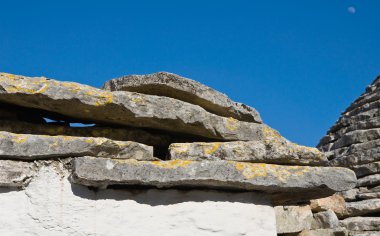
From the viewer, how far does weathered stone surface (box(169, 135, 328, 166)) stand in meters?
4.20

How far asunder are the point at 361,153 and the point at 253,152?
5949mm

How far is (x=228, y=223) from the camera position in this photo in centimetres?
411

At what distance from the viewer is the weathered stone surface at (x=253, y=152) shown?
4.20 metres

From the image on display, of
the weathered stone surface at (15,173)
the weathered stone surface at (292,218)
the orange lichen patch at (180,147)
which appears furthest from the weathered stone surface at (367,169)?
the weathered stone surface at (15,173)

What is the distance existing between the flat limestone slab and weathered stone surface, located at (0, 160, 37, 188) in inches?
12.1

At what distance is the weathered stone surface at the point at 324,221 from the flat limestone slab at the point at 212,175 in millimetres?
865

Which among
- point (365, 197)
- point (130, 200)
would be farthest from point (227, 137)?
point (365, 197)

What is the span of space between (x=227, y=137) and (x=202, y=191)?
1.91ft

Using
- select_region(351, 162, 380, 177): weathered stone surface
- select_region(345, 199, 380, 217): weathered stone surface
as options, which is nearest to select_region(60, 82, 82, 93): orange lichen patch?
select_region(345, 199, 380, 217): weathered stone surface

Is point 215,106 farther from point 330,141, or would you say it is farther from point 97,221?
point 330,141

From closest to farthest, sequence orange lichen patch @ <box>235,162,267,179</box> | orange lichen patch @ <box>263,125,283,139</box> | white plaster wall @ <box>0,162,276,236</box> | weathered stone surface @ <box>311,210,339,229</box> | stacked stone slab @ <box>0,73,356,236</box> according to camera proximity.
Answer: white plaster wall @ <box>0,162,276,236</box> → stacked stone slab @ <box>0,73,356,236</box> → orange lichen patch @ <box>235,162,267,179</box> → orange lichen patch @ <box>263,125,283,139</box> → weathered stone surface @ <box>311,210,339,229</box>

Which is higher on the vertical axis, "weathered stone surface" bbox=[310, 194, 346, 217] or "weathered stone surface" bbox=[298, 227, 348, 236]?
"weathered stone surface" bbox=[310, 194, 346, 217]

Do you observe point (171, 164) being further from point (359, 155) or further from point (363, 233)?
point (359, 155)

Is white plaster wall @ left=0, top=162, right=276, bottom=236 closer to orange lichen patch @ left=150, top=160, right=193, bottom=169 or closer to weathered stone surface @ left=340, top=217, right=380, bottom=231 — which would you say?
orange lichen patch @ left=150, top=160, right=193, bottom=169
